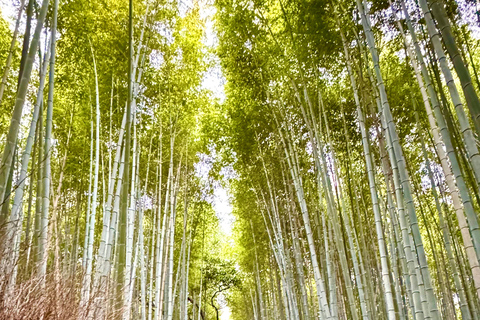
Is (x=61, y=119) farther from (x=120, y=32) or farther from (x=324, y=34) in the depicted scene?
(x=324, y=34)

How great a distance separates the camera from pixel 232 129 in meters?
5.62

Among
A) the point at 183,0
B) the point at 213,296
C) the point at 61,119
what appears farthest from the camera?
the point at 213,296

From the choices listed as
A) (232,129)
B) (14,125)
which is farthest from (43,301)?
(232,129)

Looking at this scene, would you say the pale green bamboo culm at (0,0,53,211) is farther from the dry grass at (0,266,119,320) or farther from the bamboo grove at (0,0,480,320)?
the dry grass at (0,266,119,320)

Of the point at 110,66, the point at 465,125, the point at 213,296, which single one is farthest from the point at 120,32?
the point at 213,296

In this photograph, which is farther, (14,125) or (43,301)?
(43,301)

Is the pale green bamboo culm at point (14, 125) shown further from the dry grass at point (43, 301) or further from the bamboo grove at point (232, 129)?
the dry grass at point (43, 301)

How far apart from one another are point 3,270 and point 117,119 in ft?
11.2

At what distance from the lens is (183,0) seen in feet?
15.3

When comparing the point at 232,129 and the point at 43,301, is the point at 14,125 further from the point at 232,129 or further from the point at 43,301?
the point at 232,129

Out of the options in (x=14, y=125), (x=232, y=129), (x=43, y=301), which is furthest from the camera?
(x=232, y=129)

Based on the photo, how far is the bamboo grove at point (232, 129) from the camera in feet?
7.09

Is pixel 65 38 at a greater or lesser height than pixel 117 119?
greater

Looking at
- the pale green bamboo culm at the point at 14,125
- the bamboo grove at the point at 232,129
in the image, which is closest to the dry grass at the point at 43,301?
the bamboo grove at the point at 232,129
